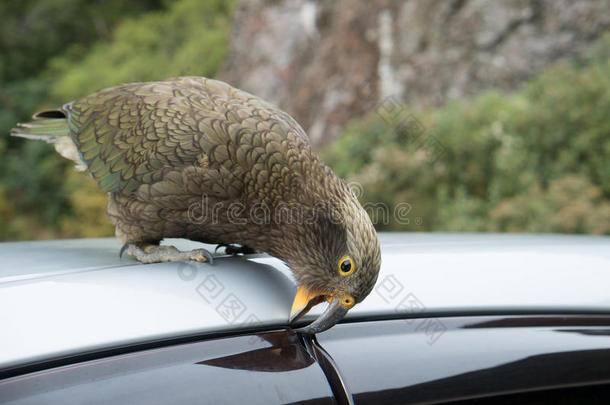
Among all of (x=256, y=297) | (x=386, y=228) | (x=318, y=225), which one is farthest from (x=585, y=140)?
(x=256, y=297)

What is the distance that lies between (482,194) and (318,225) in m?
6.37

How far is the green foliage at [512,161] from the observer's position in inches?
247

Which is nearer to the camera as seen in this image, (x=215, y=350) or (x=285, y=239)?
(x=215, y=350)

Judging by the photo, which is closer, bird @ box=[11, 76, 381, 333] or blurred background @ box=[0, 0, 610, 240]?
bird @ box=[11, 76, 381, 333]

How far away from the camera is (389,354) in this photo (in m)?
1.08

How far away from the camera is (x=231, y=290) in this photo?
1.12 meters

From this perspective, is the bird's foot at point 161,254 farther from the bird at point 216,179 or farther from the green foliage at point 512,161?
the green foliage at point 512,161

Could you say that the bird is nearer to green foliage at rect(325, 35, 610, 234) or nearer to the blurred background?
the blurred background

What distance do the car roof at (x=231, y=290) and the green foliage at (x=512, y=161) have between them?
4940 millimetres

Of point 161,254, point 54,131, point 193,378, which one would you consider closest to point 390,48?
point 54,131

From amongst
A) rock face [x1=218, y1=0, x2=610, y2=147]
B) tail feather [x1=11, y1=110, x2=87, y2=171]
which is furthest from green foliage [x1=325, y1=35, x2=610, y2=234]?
tail feather [x1=11, y1=110, x2=87, y2=171]

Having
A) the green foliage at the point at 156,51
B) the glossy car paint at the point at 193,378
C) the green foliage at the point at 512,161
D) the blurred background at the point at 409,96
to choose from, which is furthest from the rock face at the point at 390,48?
the glossy car paint at the point at 193,378

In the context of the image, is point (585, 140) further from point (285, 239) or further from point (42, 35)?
point (42, 35)

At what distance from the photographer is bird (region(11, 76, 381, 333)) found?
1.52 meters
